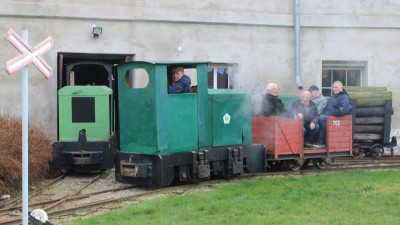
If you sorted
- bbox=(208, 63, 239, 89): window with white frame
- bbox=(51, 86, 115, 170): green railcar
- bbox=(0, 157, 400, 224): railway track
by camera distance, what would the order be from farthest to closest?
bbox=(208, 63, 239, 89): window with white frame → bbox=(51, 86, 115, 170): green railcar → bbox=(0, 157, 400, 224): railway track

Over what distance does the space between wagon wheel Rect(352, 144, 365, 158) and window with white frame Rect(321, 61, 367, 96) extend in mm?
2691

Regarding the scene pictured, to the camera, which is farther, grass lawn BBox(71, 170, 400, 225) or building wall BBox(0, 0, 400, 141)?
building wall BBox(0, 0, 400, 141)

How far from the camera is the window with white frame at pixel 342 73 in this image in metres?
17.2

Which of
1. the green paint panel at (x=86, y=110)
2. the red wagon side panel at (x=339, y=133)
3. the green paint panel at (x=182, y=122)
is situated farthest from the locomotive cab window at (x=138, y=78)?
the red wagon side panel at (x=339, y=133)

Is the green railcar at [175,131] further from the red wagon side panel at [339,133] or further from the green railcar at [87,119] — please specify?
the red wagon side panel at [339,133]

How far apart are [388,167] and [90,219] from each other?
23.4ft

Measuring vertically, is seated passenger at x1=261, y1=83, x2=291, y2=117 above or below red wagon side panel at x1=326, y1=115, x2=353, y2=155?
above

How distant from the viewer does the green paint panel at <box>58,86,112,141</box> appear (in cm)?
1269

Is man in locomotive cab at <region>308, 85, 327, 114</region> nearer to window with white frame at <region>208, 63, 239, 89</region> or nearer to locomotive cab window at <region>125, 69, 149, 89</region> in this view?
window with white frame at <region>208, 63, 239, 89</region>

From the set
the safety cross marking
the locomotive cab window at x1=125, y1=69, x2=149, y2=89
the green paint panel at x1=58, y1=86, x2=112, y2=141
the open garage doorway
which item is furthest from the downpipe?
the safety cross marking

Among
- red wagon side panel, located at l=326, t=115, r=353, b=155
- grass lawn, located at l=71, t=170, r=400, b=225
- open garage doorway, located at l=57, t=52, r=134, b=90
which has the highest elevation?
open garage doorway, located at l=57, t=52, r=134, b=90

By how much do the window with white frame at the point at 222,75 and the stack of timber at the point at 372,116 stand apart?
303 cm

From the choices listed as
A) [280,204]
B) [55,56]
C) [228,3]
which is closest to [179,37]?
[228,3]

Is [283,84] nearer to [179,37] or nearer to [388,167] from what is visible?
[179,37]
